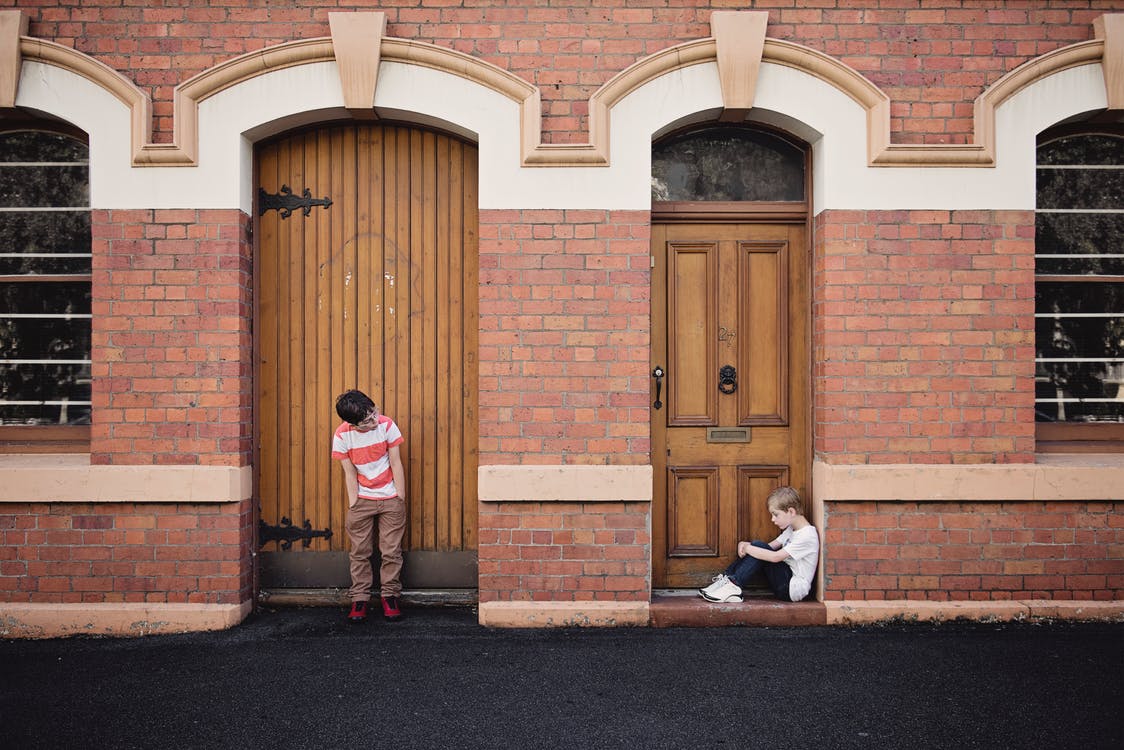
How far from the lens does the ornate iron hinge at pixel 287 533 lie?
5.13m

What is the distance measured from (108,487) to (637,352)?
3467 mm

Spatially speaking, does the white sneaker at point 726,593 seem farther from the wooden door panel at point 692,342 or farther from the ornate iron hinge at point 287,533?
the ornate iron hinge at point 287,533

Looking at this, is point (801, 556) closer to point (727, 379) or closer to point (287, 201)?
point (727, 379)

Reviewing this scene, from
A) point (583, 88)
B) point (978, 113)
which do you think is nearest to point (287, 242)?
point (583, 88)

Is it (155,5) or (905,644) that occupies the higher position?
(155,5)

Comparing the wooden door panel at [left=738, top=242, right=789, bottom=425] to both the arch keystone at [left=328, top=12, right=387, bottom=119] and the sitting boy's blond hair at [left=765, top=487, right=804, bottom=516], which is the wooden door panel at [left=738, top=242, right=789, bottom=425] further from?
the arch keystone at [left=328, top=12, right=387, bottom=119]

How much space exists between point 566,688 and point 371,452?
6.29 ft

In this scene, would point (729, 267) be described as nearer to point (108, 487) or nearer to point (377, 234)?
point (377, 234)

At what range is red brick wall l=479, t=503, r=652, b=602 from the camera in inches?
188

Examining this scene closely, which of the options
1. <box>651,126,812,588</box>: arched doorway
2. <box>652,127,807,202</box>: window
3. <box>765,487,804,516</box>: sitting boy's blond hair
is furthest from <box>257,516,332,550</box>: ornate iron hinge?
<box>652,127,807,202</box>: window

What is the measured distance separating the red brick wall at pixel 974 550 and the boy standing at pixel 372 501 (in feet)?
9.26

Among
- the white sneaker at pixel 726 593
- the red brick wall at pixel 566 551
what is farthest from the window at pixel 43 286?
the white sneaker at pixel 726 593

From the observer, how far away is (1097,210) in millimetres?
5133

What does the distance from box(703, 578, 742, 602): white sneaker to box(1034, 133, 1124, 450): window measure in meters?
2.36
